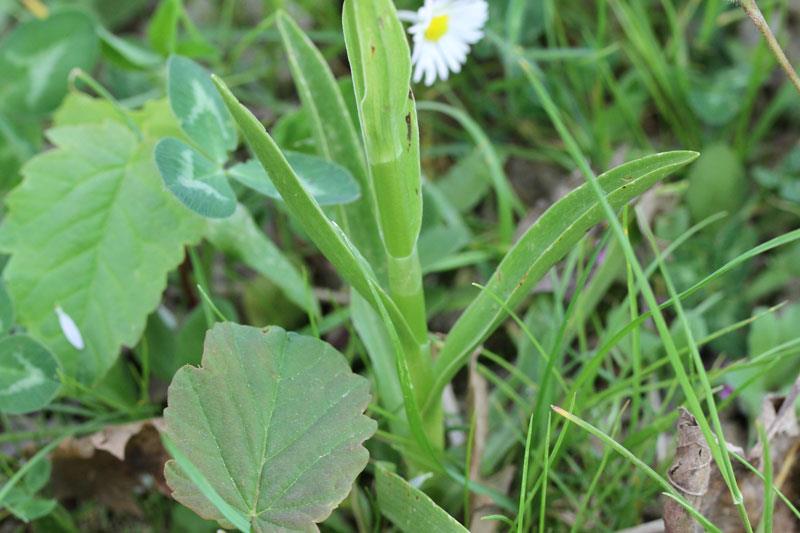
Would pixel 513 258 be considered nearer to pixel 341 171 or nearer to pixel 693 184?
pixel 341 171

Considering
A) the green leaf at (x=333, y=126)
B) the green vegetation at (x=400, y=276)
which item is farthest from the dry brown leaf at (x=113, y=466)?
the green leaf at (x=333, y=126)

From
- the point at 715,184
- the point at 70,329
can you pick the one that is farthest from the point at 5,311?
the point at 715,184

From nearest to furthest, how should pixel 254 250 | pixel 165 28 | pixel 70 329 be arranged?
1. pixel 70 329
2. pixel 254 250
3. pixel 165 28

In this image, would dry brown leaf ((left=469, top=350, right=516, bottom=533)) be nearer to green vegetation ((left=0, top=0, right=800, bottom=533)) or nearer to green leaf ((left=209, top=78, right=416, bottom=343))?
green vegetation ((left=0, top=0, right=800, bottom=533))

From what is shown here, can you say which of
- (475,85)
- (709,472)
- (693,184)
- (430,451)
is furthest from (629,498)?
(475,85)

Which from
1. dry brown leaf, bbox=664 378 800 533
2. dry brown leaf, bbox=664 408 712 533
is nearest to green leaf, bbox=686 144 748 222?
dry brown leaf, bbox=664 378 800 533

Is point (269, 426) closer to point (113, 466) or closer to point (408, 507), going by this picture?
point (408, 507)

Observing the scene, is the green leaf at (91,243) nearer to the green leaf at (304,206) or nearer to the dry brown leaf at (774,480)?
the green leaf at (304,206)
